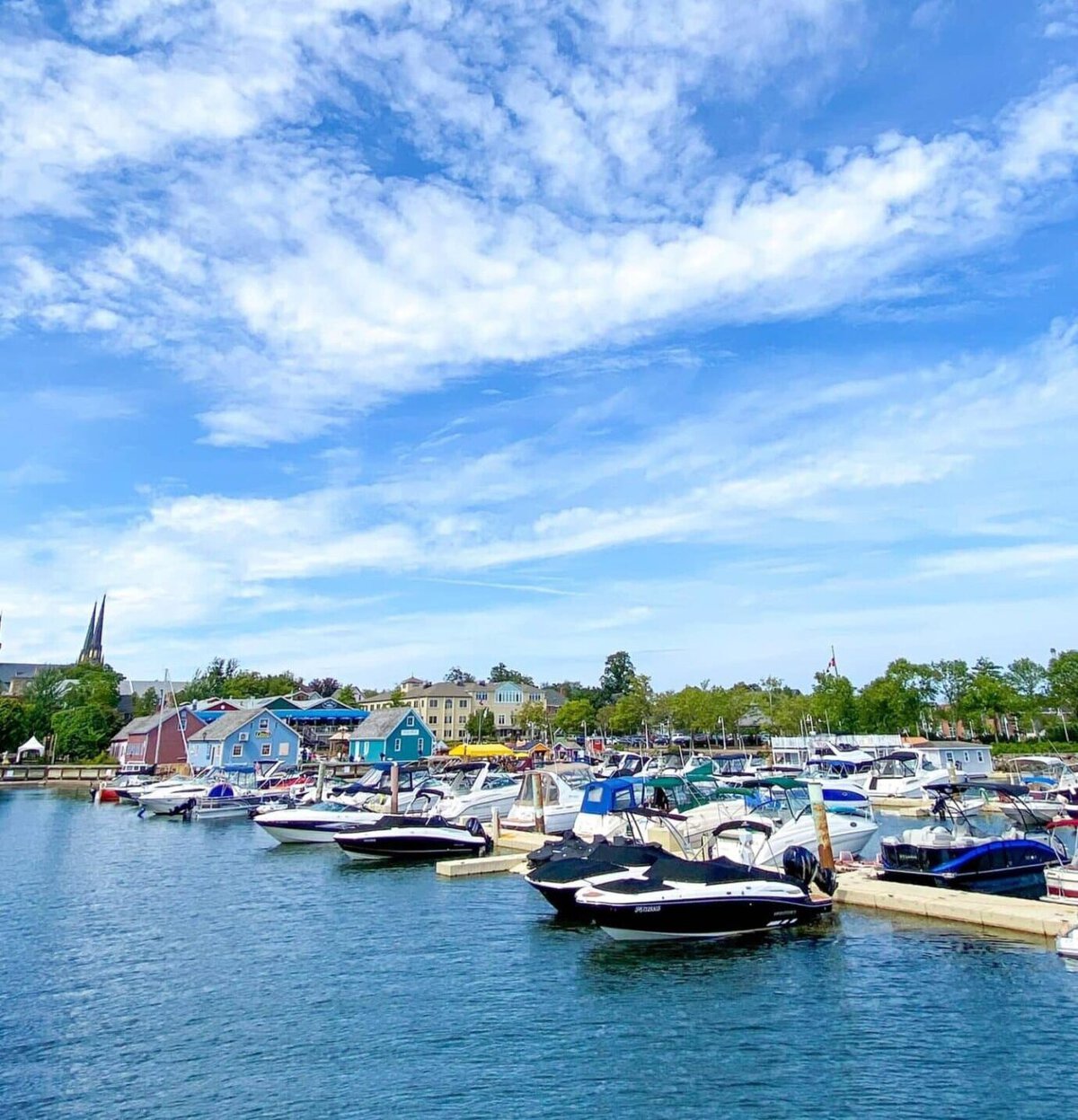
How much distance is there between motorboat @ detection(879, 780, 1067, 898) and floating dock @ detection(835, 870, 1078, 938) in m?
0.56

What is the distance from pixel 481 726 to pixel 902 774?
285 feet

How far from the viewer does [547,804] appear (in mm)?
39094

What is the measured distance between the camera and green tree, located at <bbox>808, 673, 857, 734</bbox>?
3819 inches

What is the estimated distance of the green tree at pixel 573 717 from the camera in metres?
130

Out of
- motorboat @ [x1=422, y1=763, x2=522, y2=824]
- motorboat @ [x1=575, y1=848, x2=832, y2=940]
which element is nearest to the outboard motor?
motorboat @ [x1=575, y1=848, x2=832, y2=940]

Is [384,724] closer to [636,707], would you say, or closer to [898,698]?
[636,707]

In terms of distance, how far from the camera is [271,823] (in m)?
39.9

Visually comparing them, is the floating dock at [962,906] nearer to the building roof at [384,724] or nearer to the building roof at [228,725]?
the building roof at [384,724]

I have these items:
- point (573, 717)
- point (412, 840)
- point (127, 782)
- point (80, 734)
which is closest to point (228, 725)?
point (127, 782)

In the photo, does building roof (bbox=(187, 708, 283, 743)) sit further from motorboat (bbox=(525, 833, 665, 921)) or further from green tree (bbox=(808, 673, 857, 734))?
motorboat (bbox=(525, 833, 665, 921))

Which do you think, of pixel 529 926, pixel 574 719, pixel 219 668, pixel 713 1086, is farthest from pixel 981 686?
pixel 219 668

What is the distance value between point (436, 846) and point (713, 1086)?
21809 millimetres

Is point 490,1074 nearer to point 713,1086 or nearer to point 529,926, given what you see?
point 713,1086

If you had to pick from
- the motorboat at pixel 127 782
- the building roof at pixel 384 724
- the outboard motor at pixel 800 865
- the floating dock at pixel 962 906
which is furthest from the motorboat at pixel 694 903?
the building roof at pixel 384 724
